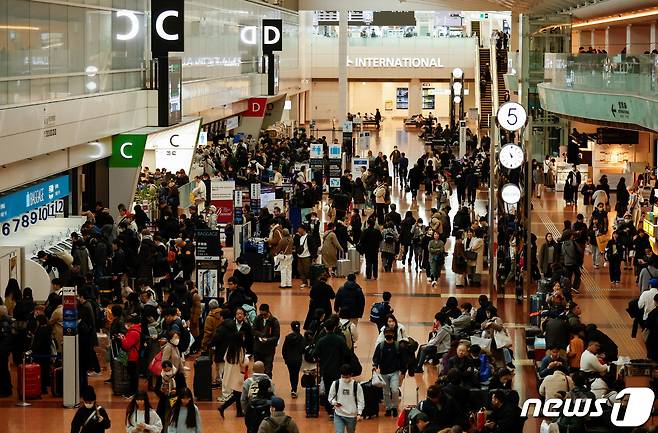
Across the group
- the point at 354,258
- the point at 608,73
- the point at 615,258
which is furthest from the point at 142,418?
the point at 608,73

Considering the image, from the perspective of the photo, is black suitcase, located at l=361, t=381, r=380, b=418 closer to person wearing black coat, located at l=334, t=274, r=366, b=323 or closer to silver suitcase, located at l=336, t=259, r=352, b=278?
person wearing black coat, located at l=334, t=274, r=366, b=323

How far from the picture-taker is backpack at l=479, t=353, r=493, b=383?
49.1 ft

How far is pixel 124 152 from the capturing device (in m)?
29.6

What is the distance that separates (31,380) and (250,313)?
2.95 meters

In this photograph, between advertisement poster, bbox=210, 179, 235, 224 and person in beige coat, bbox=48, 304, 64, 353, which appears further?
advertisement poster, bbox=210, 179, 235, 224

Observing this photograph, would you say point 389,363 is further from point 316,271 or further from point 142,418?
point 316,271

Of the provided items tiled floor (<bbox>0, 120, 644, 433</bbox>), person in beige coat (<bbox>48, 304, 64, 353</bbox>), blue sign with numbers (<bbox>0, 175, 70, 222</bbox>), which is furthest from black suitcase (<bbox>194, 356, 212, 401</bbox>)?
blue sign with numbers (<bbox>0, 175, 70, 222</bbox>)

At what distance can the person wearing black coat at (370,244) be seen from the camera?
82.7ft

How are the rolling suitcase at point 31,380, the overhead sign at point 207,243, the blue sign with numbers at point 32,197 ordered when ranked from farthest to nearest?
the blue sign with numbers at point 32,197
the overhead sign at point 207,243
the rolling suitcase at point 31,380

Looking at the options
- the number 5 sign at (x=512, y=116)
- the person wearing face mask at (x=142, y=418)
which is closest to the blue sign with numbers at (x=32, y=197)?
the number 5 sign at (x=512, y=116)

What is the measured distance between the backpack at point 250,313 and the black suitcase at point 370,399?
6.07ft

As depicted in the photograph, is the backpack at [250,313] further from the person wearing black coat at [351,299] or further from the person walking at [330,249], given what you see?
the person walking at [330,249]

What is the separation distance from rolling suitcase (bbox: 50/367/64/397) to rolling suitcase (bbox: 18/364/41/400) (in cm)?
19

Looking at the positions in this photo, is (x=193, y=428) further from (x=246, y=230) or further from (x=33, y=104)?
(x=246, y=230)
